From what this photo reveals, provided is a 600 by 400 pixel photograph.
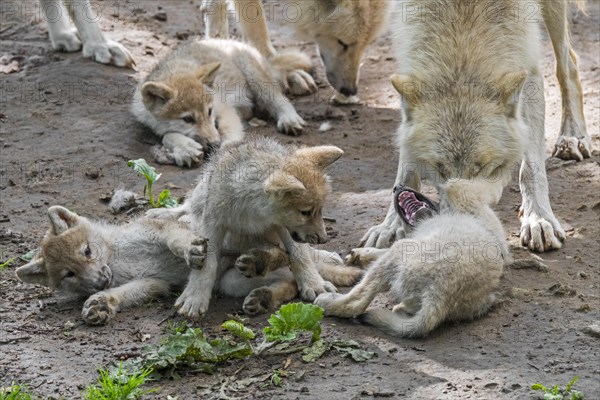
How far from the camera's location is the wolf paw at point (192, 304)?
16.8 ft

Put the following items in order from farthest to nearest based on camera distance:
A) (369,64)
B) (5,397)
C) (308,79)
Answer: (369,64) → (308,79) → (5,397)

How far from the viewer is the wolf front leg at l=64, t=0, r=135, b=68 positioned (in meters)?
8.88

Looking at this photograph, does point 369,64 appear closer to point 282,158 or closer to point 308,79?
point 308,79

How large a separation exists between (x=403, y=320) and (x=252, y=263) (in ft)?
2.97

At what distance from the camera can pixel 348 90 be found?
899 cm

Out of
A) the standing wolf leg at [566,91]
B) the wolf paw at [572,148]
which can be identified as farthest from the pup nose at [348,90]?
the wolf paw at [572,148]

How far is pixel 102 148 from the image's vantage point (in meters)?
7.73

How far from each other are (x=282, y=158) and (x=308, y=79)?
4308mm

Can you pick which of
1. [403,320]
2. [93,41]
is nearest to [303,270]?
[403,320]

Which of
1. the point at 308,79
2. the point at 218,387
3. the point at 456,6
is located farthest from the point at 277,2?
the point at 218,387

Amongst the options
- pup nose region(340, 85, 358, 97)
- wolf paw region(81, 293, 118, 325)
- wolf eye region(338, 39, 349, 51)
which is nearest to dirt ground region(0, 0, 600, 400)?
wolf paw region(81, 293, 118, 325)

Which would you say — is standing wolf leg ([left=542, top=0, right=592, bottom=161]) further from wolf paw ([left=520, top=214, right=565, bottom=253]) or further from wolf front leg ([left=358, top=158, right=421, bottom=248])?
wolf front leg ([left=358, top=158, right=421, bottom=248])

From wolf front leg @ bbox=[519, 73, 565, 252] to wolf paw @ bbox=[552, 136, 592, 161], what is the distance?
1016 mm

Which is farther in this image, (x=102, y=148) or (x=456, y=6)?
(x=102, y=148)
